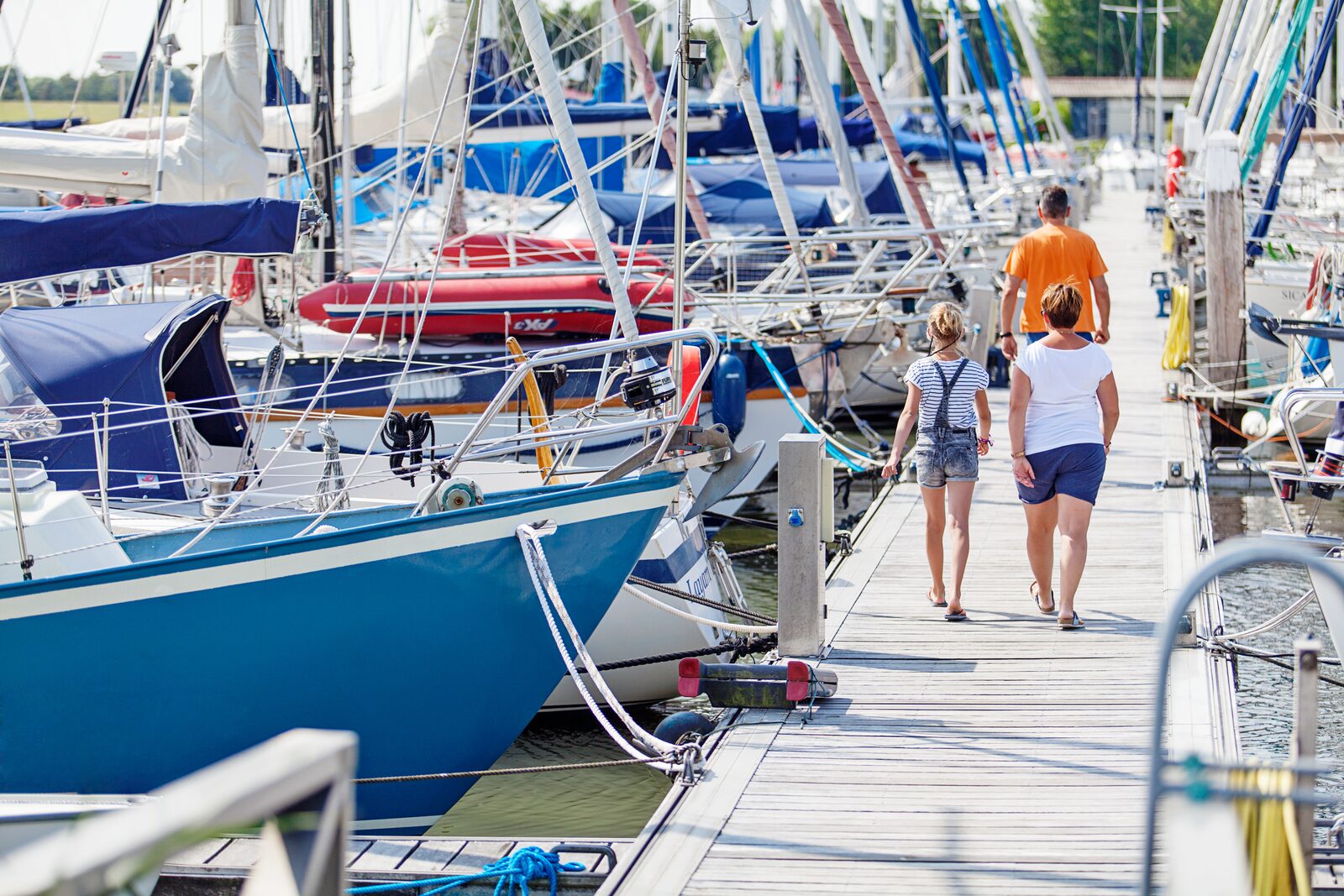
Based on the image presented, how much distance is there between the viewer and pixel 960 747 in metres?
5.89

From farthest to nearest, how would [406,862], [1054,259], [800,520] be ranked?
[1054,259] → [800,520] → [406,862]

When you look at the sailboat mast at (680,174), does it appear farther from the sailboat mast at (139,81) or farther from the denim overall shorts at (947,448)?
the sailboat mast at (139,81)

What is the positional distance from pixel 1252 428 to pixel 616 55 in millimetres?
19216

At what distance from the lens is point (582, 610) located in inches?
260

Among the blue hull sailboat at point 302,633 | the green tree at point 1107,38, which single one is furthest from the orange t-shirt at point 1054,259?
the green tree at point 1107,38

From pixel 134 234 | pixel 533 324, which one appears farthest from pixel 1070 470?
pixel 533 324

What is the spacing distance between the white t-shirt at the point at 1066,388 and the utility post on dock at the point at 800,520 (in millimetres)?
1018

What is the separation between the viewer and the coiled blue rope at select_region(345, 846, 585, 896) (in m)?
5.04

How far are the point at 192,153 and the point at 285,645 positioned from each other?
5.89 meters

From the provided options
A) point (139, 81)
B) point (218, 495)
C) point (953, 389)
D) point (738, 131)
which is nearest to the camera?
point (953, 389)

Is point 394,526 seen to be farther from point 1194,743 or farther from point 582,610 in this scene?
point 1194,743

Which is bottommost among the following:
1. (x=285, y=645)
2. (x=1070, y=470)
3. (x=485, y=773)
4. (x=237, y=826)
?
(x=485, y=773)

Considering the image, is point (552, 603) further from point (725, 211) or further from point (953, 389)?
point (725, 211)

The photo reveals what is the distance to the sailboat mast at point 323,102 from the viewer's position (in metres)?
12.9
